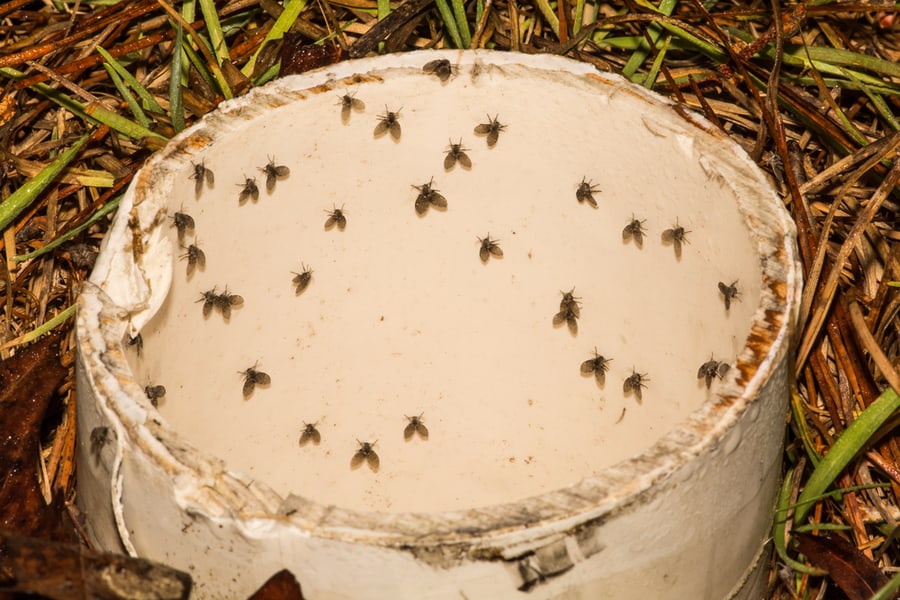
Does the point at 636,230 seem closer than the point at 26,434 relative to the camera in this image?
No

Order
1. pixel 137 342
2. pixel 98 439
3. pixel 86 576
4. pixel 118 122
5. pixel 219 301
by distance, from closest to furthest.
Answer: pixel 86 576, pixel 98 439, pixel 137 342, pixel 219 301, pixel 118 122

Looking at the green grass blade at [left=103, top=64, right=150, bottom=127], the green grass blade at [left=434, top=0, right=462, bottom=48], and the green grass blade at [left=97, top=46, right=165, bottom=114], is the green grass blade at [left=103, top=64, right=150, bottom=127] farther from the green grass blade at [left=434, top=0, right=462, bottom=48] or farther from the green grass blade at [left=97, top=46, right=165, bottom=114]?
the green grass blade at [left=434, top=0, right=462, bottom=48]

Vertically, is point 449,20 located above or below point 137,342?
above

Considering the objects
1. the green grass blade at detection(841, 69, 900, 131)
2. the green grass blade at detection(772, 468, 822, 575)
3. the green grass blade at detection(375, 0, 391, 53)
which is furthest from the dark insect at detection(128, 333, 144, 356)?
the green grass blade at detection(841, 69, 900, 131)

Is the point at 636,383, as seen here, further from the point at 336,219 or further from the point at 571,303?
the point at 336,219

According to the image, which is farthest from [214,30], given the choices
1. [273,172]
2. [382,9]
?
[273,172]

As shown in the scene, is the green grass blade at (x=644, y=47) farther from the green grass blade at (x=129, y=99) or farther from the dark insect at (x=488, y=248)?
the green grass blade at (x=129, y=99)
